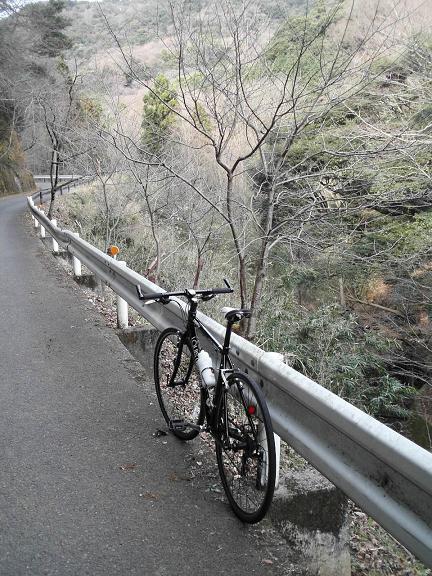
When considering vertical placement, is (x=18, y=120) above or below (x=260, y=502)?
above

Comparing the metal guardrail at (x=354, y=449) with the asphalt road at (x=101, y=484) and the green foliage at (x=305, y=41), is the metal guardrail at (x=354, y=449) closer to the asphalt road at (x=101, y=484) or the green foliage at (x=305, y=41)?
the asphalt road at (x=101, y=484)

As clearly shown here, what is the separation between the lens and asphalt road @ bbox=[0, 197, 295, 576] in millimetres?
2443

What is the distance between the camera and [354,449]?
214cm

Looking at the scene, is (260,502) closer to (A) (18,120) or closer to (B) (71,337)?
(B) (71,337)

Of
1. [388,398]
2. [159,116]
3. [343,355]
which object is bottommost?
[388,398]

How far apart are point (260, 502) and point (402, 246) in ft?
36.0

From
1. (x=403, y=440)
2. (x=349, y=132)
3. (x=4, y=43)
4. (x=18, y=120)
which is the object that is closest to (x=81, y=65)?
(x=4, y=43)

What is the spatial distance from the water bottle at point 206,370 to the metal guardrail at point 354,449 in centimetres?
18

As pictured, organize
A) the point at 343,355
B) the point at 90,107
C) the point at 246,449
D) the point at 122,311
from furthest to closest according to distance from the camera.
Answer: the point at 90,107
the point at 343,355
the point at 122,311
the point at 246,449

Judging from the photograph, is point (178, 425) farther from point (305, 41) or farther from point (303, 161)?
point (303, 161)

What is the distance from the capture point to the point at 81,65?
856 inches

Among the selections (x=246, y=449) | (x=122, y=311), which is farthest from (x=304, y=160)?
(x=246, y=449)

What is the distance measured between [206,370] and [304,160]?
509 cm

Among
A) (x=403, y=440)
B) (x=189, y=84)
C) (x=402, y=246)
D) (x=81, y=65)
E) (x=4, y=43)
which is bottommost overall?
(x=402, y=246)
